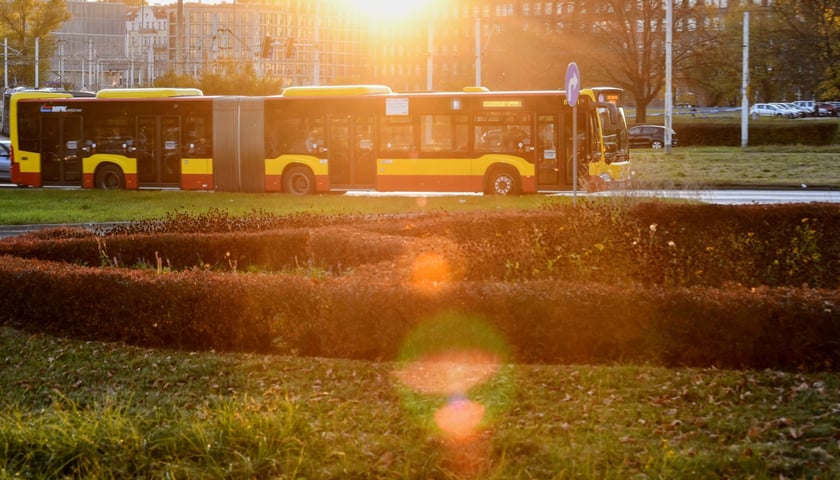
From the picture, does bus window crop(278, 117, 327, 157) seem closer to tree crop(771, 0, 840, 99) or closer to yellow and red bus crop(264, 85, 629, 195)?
yellow and red bus crop(264, 85, 629, 195)

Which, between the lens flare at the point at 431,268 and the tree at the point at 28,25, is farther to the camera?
the tree at the point at 28,25

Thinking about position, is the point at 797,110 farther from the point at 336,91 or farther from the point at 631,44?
the point at 336,91

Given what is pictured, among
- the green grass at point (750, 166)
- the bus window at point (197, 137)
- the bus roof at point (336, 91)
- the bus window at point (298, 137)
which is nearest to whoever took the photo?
the bus roof at point (336, 91)

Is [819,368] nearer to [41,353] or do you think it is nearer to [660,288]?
[660,288]

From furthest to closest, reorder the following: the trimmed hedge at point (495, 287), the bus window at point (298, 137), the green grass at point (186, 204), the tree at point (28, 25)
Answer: the tree at point (28, 25) → the bus window at point (298, 137) → the green grass at point (186, 204) → the trimmed hedge at point (495, 287)

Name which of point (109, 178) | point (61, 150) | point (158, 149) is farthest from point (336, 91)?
point (61, 150)

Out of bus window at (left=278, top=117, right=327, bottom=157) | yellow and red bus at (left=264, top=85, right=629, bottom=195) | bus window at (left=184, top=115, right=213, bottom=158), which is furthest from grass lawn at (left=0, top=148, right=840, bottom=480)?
bus window at (left=184, top=115, right=213, bottom=158)

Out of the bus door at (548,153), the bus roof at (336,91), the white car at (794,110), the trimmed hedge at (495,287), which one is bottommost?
the trimmed hedge at (495,287)

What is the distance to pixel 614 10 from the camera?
215ft

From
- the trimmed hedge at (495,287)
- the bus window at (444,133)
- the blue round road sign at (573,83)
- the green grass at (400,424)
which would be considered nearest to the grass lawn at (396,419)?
the green grass at (400,424)

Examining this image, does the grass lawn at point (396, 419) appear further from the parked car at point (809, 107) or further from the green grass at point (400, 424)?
the parked car at point (809, 107)

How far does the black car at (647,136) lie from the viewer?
60188 mm

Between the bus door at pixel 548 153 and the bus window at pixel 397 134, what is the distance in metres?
3.40

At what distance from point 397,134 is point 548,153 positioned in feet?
13.3
